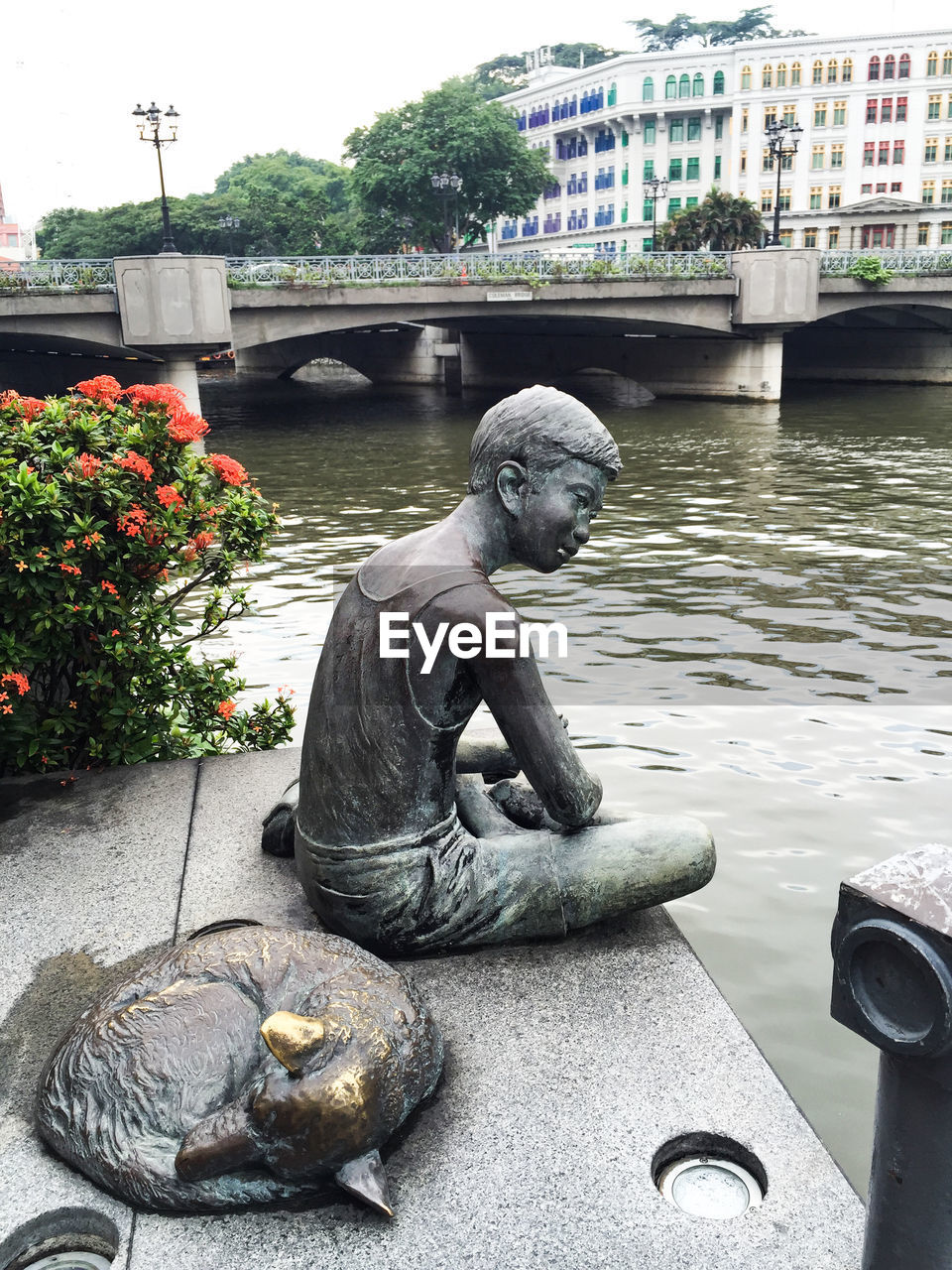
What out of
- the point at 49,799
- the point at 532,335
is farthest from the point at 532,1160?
the point at 532,335

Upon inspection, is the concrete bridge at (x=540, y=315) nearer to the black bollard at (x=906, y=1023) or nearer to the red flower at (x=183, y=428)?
the red flower at (x=183, y=428)

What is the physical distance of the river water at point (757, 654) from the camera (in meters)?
5.15

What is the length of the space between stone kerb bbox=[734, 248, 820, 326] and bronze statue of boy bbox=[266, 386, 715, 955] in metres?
30.8

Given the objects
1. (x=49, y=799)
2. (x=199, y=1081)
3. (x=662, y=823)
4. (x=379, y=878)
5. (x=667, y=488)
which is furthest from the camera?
(x=667, y=488)

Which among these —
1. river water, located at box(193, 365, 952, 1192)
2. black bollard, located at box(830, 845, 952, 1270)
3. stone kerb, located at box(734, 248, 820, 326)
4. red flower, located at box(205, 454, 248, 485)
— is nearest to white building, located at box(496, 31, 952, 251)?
stone kerb, located at box(734, 248, 820, 326)

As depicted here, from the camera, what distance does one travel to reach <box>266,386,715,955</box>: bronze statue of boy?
316cm

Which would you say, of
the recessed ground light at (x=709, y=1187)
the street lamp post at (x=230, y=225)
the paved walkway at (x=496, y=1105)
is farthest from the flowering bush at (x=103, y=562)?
the street lamp post at (x=230, y=225)

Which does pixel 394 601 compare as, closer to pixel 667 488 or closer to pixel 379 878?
pixel 379 878

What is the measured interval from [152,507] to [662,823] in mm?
2830

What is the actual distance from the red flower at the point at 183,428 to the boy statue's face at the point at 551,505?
98.6 inches

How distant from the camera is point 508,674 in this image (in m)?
3.17

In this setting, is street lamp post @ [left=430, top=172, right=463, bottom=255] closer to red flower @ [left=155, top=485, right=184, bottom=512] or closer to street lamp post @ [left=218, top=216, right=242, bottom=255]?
street lamp post @ [left=218, top=216, right=242, bottom=255]

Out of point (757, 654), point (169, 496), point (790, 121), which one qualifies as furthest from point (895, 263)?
point (790, 121)

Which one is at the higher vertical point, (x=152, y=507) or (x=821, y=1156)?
(x=152, y=507)
